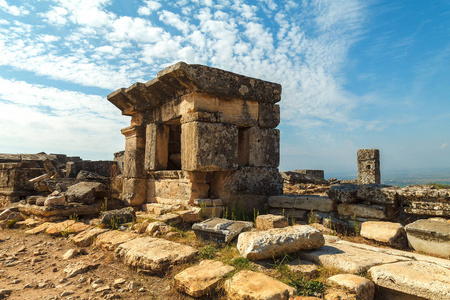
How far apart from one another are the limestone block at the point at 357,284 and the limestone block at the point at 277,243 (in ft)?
1.74

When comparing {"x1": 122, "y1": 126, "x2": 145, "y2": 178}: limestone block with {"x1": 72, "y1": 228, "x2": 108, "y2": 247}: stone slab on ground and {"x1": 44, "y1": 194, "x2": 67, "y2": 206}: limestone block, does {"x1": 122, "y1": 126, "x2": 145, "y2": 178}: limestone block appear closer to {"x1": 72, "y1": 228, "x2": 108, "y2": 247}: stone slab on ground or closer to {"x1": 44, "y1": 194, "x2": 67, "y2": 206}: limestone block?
{"x1": 44, "y1": 194, "x2": 67, "y2": 206}: limestone block

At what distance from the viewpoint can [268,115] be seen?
5.78 meters

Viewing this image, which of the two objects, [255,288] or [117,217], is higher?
[117,217]

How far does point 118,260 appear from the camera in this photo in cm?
357

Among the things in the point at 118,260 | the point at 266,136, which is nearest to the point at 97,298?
the point at 118,260

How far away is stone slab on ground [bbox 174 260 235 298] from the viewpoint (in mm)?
2518

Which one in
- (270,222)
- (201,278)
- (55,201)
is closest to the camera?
(201,278)

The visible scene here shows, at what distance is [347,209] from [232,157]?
6.54 ft

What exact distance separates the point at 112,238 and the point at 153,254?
4.00 feet

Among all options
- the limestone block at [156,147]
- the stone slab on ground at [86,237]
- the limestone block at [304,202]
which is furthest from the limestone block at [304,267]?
the limestone block at [156,147]

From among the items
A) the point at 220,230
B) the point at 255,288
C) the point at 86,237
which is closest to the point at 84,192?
the point at 86,237

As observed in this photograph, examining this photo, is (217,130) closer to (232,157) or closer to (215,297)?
(232,157)

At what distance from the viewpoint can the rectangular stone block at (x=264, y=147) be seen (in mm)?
5570

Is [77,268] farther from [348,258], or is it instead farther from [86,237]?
[348,258]
